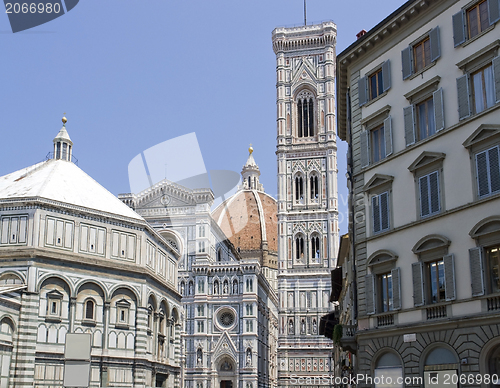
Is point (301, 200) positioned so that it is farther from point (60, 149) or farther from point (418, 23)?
point (418, 23)

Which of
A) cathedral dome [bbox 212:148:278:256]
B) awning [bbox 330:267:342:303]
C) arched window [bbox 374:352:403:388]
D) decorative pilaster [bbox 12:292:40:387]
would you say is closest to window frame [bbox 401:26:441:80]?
arched window [bbox 374:352:403:388]

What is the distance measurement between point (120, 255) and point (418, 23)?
84.7 feet

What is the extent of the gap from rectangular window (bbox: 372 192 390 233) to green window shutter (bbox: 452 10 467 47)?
5710 millimetres

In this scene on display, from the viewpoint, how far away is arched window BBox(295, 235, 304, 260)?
85.5m

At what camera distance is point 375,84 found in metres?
24.9

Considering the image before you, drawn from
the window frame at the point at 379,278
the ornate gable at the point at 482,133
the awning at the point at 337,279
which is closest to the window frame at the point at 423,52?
the ornate gable at the point at 482,133

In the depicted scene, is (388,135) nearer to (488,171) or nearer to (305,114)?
(488,171)

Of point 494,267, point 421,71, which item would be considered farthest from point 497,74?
point 494,267

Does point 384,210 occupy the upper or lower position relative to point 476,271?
upper

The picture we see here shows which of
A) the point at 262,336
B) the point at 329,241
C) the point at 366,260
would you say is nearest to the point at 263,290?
the point at 262,336

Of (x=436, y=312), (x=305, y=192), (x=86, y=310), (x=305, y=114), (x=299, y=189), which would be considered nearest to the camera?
(x=436, y=312)

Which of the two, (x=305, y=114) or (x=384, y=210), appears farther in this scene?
(x=305, y=114)

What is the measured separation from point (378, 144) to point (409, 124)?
215 cm

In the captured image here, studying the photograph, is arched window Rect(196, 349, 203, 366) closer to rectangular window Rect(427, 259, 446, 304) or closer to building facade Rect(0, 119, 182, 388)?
building facade Rect(0, 119, 182, 388)
